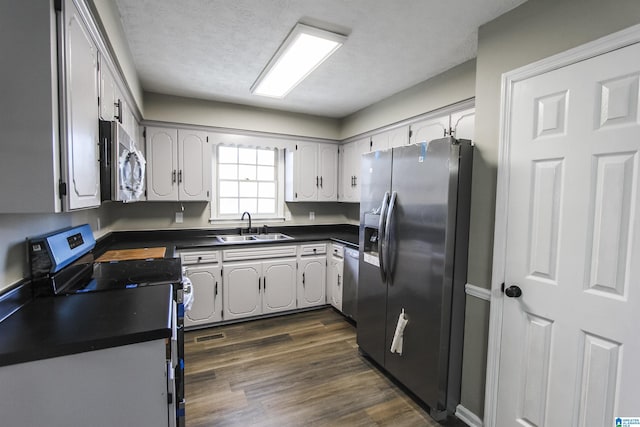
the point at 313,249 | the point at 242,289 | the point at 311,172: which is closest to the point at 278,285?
the point at 242,289

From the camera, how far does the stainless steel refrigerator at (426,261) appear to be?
1797 millimetres

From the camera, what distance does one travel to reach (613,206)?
49.8 inches

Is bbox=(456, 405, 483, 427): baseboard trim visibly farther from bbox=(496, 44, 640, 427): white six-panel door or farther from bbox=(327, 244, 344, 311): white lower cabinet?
bbox=(327, 244, 344, 311): white lower cabinet

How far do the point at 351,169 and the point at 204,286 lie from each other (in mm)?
2237

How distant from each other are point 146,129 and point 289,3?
2.19 meters

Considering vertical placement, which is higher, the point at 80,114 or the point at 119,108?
the point at 119,108

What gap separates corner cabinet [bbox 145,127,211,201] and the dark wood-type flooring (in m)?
1.48

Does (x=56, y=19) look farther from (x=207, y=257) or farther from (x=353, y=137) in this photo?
(x=353, y=137)

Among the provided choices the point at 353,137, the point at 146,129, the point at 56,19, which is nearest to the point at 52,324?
the point at 56,19

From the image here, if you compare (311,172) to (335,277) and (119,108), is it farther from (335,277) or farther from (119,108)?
(119,108)

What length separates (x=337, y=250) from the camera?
3.46 meters

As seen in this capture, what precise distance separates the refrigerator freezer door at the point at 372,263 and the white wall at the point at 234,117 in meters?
1.66

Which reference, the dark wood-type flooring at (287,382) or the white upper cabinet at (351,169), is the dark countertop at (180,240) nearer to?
the white upper cabinet at (351,169)

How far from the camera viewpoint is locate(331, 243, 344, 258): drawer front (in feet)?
11.1
